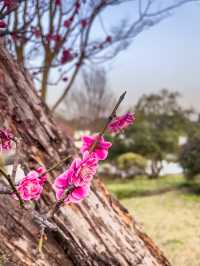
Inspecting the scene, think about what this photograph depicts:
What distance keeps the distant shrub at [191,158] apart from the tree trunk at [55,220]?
27.8ft

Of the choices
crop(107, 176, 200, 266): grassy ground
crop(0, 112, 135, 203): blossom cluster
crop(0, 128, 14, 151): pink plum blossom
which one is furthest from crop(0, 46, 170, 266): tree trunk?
crop(107, 176, 200, 266): grassy ground

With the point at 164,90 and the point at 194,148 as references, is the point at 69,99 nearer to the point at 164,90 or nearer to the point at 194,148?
the point at 164,90

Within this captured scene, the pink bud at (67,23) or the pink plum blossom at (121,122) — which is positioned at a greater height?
the pink bud at (67,23)

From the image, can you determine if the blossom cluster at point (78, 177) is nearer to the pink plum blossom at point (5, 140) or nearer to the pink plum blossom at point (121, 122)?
the pink plum blossom at point (121, 122)

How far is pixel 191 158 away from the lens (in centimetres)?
1057

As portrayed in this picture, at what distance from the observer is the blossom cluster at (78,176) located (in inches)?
41.9

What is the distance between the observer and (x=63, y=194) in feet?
3.57

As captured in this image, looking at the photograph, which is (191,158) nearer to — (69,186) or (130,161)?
(130,161)

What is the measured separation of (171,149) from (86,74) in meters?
4.52

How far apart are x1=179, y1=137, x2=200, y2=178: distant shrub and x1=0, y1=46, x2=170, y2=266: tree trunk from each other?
27.8ft

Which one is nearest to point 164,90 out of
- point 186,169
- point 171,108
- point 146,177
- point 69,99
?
point 171,108

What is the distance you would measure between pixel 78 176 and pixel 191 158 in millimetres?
9778

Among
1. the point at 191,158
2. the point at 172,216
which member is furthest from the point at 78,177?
the point at 191,158

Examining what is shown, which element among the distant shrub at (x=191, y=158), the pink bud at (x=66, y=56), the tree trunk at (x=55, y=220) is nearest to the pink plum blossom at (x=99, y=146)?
the tree trunk at (x=55, y=220)
